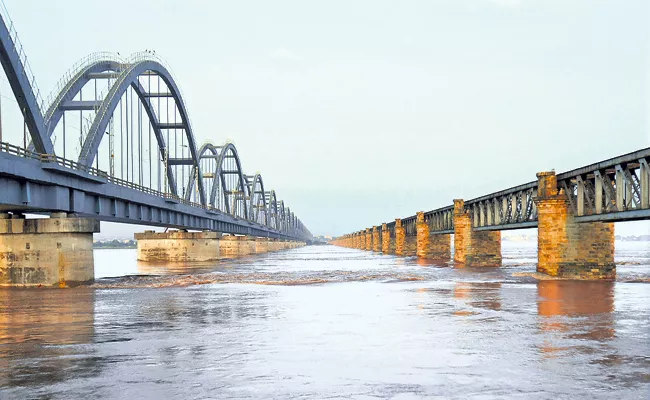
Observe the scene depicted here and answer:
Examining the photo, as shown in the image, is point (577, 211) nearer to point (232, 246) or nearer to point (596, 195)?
point (596, 195)

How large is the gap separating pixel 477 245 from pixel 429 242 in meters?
24.8

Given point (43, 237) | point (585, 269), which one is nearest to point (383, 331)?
point (585, 269)

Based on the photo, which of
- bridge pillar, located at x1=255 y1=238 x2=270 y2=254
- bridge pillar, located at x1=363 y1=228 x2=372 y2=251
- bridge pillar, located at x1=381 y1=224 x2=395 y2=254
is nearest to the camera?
bridge pillar, located at x1=381 y1=224 x2=395 y2=254

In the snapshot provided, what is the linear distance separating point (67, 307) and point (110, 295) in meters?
5.86

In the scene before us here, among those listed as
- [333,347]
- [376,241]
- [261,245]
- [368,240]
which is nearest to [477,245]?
[333,347]

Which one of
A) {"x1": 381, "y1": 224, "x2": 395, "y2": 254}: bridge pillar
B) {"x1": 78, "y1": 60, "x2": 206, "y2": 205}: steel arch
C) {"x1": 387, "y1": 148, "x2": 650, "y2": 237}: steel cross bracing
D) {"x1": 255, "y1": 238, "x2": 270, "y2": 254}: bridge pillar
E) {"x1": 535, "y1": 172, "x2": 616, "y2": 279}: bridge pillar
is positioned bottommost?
{"x1": 255, "y1": 238, "x2": 270, "y2": 254}: bridge pillar

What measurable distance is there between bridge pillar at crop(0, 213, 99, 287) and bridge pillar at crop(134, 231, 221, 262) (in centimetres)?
5134

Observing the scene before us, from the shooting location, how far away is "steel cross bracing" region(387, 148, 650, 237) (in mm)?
27406

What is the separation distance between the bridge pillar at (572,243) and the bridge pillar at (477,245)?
1923 cm

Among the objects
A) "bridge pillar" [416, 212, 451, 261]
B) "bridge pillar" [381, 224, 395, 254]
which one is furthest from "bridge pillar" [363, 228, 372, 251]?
"bridge pillar" [416, 212, 451, 261]

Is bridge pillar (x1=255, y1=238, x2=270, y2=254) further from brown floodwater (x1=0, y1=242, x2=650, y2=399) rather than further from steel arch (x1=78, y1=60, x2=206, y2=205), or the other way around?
brown floodwater (x1=0, y1=242, x2=650, y2=399)

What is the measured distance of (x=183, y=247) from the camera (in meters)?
87.6

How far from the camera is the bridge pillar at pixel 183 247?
3438 inches

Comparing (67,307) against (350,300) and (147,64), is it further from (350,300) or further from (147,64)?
(147,64)
